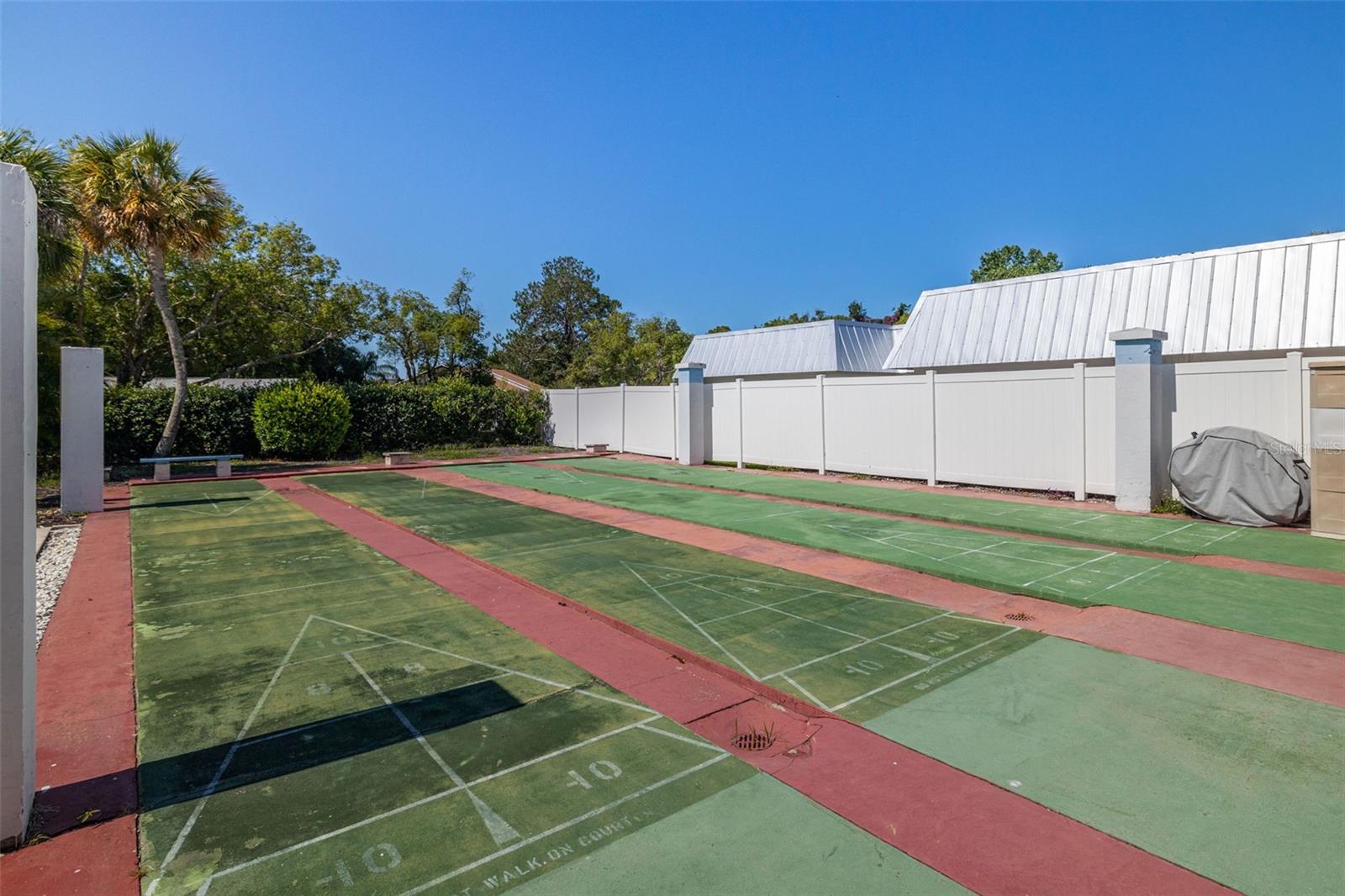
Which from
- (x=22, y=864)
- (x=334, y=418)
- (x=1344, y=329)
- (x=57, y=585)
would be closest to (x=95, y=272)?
(x=334, y=418)

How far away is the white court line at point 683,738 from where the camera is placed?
3984 millimetres

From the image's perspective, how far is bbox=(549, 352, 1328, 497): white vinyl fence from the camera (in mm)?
10516

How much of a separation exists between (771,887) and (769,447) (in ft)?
53.0

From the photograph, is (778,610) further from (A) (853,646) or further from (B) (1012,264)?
(B) (1012,264)

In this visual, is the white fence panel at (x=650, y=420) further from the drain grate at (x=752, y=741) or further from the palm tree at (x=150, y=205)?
the drain grate at (x=752, y=741)

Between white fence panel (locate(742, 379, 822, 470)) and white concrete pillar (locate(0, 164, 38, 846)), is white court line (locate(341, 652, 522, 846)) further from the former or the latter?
white fence panel (locate(742, 379, 822, 470))

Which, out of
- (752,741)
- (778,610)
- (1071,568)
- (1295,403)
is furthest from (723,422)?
(752,741)

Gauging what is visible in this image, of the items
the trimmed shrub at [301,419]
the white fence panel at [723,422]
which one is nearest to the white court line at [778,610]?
the white fence panel at [723,422]

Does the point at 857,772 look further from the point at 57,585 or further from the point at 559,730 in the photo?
the point at 57,585

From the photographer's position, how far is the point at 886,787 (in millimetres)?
3564

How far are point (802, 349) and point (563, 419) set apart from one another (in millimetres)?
9382

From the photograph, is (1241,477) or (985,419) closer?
(1241,477)

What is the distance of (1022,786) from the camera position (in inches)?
139

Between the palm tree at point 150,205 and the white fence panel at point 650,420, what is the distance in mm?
12494
